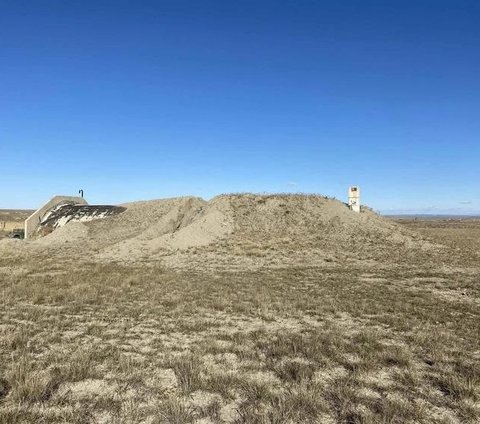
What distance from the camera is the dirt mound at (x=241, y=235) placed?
82.8ft

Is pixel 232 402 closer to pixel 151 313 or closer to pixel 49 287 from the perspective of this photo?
pixel 151 313

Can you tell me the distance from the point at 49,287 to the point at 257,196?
23.3 m

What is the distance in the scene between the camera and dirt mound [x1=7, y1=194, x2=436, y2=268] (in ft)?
82.8

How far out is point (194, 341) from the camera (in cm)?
878

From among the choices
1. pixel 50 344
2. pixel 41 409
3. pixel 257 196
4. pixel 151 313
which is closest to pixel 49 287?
pixel 151 313

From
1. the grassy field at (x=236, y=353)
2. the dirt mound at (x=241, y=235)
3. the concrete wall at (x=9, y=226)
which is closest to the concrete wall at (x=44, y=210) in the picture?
the dirt mound at (x=241, y=235)

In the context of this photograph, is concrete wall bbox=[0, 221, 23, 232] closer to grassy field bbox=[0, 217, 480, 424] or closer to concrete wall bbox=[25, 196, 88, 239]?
Answer: concrete wall bbox=[25, 196, 88, 239]

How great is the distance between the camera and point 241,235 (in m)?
29.8

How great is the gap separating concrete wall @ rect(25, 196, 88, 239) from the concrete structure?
28582 millimetres

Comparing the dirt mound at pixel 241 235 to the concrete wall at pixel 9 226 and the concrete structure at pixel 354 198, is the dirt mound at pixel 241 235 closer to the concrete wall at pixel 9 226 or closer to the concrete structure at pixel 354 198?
the concrete structure at pixel 354 198

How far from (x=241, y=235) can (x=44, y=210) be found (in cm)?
2415

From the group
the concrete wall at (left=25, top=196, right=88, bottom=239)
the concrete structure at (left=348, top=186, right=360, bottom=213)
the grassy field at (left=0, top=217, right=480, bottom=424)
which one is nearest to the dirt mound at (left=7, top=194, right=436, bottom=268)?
the concrete structure at (left=348, top=186, right=360, bottom=213)

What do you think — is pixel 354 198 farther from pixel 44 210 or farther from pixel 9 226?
pixel 9 226

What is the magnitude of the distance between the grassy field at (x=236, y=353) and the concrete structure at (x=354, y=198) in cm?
2050
